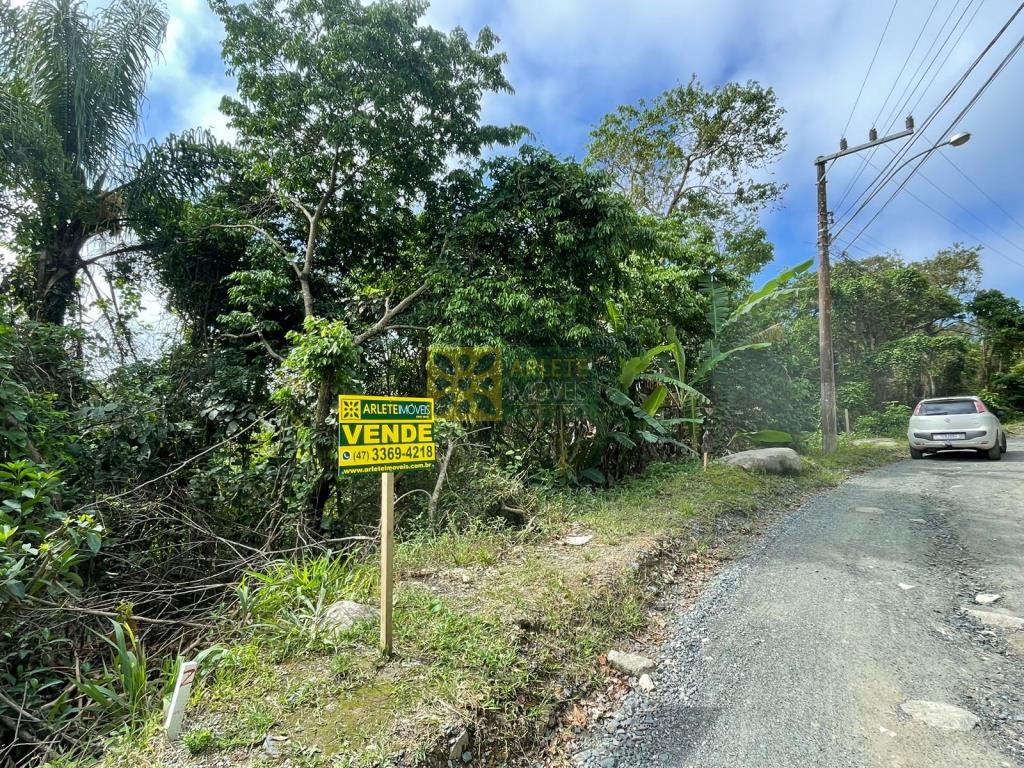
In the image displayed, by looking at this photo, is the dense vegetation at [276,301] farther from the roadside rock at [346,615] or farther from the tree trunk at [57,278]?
the roadside rock at [346,615]

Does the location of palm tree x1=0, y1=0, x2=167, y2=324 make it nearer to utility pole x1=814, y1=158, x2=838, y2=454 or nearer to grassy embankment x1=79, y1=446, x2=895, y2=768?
grassy embankment x1=79, y1=446, x2=895, y2=768

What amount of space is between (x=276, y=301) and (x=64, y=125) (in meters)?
3.09

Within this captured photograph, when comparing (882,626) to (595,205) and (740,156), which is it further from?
(740,156)

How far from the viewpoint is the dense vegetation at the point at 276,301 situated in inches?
162

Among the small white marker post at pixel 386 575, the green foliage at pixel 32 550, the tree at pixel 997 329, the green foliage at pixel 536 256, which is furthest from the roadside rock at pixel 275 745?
the tree at pixel 997 329

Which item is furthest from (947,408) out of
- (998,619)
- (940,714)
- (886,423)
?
(940,714)

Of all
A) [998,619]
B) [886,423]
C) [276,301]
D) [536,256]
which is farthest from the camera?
[886,423]

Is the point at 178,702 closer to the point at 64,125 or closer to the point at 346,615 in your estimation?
the point at 346,615

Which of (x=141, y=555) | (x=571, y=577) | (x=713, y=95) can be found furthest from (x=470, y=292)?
(x=713, y=95)

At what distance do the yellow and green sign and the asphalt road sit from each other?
5.54ft

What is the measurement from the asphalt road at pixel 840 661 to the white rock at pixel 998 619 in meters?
0.04

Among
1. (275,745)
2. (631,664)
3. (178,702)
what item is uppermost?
(178,702)

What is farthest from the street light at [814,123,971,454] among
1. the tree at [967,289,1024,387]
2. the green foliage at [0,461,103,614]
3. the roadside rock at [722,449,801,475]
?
the tree at [967,289,1024,387]

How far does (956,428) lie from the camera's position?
940cm
